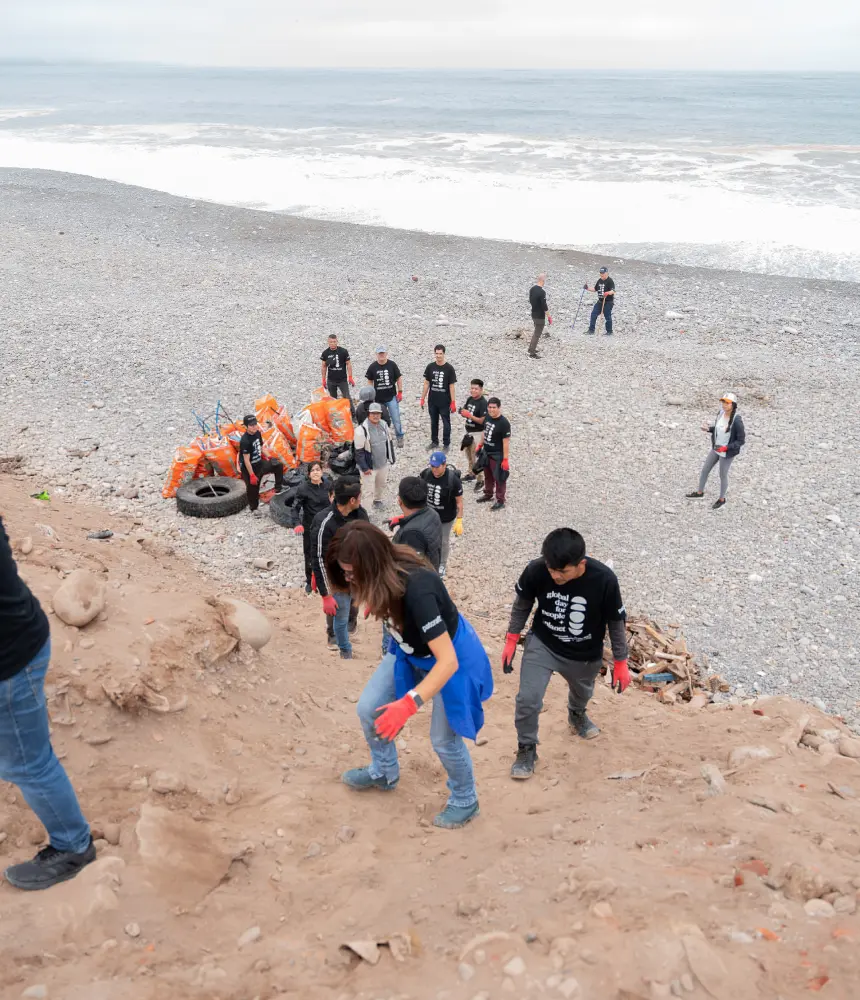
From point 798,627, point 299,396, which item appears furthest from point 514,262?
point 798,627

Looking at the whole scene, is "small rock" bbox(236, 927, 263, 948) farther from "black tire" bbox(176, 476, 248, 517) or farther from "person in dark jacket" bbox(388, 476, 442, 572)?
"black tire" bbox(176, 476, 248, 517)

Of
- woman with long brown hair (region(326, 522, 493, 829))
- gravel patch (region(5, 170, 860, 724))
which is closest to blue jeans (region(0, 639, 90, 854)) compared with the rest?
woman with long brown hair (region(326, 522, 493, 829))

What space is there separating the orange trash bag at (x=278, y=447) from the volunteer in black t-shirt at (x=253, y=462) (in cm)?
35

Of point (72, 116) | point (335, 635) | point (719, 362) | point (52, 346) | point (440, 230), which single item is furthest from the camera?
point (72, 116)

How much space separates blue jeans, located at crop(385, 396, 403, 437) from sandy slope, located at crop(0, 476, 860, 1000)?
235 inches

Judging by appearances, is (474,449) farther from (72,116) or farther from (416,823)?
(72,116)

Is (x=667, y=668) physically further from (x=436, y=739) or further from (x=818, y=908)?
(x=818, y=908)

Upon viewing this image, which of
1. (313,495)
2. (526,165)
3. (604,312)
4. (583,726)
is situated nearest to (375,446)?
(313,495)

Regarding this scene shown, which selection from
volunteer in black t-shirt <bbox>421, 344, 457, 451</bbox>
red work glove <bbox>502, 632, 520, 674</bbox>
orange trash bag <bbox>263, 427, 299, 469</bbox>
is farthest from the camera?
volunteer in black t-shirt <bbox>421, 344, 457, 451</bbox>

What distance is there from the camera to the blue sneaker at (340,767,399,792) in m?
4.29

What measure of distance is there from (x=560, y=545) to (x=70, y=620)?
2.99 metres

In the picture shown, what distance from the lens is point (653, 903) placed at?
3145 millimetres

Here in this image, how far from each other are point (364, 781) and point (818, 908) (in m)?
2.30

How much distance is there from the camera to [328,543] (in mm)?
5398
